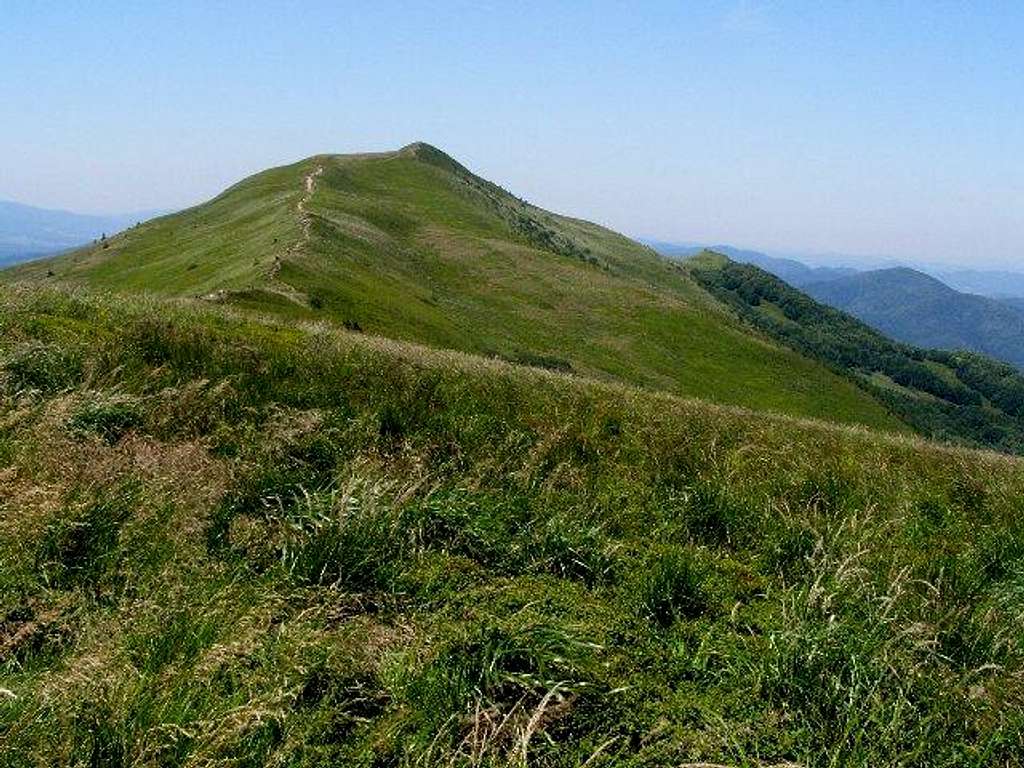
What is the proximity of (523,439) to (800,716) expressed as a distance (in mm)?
5206

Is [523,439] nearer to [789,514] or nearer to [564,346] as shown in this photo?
[789,514]

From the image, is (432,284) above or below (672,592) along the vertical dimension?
above

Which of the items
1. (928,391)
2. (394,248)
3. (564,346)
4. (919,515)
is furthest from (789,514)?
(928,391)

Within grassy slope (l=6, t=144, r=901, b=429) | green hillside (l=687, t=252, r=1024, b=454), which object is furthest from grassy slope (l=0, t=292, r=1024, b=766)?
green hillside (l=687, t=252, r=1024, b=454)

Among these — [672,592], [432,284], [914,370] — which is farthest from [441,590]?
[914,370]

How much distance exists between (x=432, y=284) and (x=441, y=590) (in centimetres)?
7335

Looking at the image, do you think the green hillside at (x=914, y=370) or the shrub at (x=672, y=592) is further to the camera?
A: the green hillside at (x=914, y=370)

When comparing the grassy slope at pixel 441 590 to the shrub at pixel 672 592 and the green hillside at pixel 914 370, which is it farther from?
the green hillside at pixel 914 370

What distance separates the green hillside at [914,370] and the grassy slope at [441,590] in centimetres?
11565

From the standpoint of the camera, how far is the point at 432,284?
254 feet

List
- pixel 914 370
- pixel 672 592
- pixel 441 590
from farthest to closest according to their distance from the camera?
1. pixel 914 370
2. pixel 672 592
3. pixel 441 590

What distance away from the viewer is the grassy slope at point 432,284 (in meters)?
51.6

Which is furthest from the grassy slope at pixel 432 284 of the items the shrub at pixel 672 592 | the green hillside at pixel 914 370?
the green hillside at pixel 914 370

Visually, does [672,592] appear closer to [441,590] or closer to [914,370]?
[441,590]
